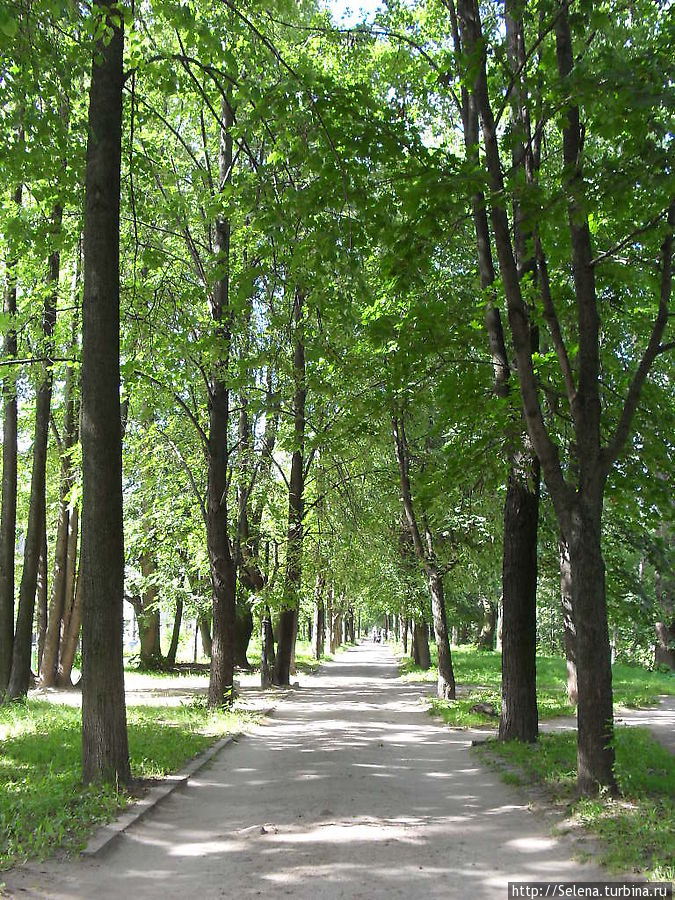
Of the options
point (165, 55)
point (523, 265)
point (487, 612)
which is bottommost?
point (487, 612)

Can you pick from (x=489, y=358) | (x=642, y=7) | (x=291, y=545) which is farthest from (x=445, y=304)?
(x=291, y=545)

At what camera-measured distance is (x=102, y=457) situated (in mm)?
7590

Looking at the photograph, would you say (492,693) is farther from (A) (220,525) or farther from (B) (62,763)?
(B) (62,763)

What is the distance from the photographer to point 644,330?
1034cm

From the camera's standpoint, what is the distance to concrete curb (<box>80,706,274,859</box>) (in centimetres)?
557

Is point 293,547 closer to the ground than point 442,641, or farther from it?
farther from it

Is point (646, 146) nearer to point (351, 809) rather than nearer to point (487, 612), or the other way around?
point (351, 809)

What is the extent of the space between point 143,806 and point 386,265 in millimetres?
5608

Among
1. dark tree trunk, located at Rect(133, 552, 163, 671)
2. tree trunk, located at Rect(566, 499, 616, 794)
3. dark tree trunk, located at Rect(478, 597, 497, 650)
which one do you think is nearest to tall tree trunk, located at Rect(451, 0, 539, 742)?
tree trunk, located at Rect(566, 499, 616, 794)

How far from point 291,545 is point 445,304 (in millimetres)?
11626

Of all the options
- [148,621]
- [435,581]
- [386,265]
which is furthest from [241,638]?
[386,265]

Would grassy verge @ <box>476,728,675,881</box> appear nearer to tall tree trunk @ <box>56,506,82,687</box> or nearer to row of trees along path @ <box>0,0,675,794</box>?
row of trees along path @ <box>0,0,675,794</box>

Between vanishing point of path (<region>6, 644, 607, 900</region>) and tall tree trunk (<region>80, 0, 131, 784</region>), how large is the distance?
1015mm

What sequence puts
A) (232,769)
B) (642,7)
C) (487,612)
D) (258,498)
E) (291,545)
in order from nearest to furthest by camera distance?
(642,7) < (232,769) < (291,545) < (258,498) < (487,612)
